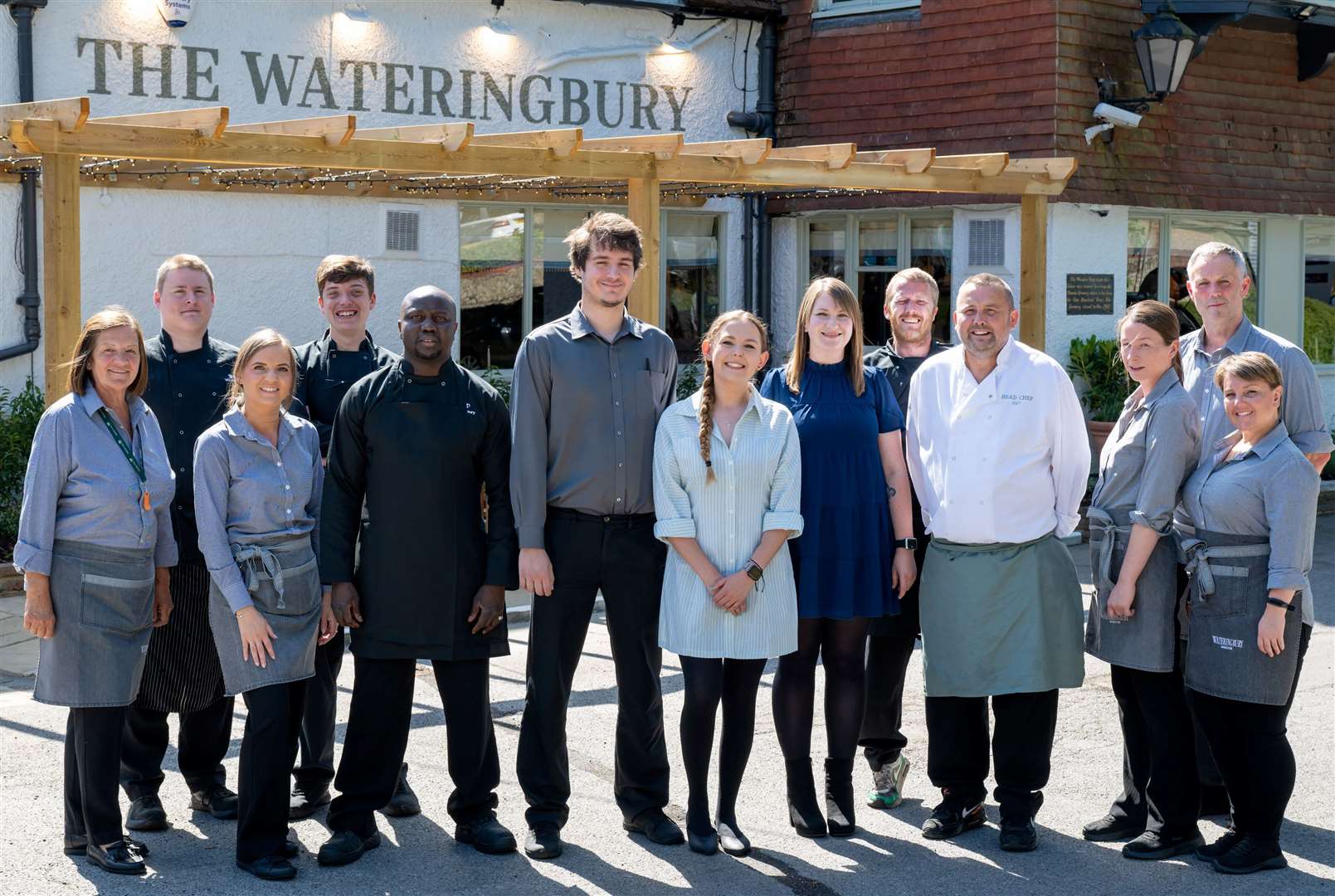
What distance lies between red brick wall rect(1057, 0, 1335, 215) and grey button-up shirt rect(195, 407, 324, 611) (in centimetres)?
913

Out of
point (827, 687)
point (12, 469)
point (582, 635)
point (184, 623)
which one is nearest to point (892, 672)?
point (827, 687)

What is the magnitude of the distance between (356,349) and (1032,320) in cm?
671

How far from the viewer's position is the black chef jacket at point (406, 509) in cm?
464

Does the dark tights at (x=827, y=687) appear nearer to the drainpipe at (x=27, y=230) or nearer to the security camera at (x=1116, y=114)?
the drainpipe at (x=27, y=230)

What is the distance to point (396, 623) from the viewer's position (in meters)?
4.67

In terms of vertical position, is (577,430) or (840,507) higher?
(577,430)

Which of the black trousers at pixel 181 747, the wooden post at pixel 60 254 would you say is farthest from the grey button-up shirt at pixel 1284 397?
the wooden post at pixel 60 254

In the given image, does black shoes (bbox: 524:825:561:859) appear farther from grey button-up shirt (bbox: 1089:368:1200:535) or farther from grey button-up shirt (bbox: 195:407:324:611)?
grey button-up shirt (bbox: 1089:368:1200:535)

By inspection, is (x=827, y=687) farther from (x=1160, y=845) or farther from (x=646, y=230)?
(x=646, y=230)

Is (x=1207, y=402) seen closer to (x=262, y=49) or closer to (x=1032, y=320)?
(x=1032, y=320)

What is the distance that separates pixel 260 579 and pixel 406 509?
0.47 metres

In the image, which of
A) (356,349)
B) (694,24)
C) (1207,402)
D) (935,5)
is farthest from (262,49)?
(1207,402)

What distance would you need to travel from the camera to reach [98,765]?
14.9 ft

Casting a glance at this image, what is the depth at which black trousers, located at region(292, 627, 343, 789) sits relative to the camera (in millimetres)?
5098
